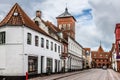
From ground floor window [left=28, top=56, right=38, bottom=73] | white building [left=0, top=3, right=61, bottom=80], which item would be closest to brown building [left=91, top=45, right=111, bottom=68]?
ground floor window [left=28, top=56, right=38, bottom=73]

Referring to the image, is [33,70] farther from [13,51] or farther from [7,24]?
[7,24]

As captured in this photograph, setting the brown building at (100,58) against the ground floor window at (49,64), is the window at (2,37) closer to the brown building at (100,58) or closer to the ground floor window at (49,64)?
the ground floor window at (49,64)

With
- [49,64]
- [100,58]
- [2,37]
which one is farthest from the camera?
[100,58]

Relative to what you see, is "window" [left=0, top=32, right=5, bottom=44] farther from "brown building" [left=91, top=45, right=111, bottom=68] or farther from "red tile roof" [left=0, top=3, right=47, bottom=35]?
"brown building" [left=91, top=45, right=111, bottom=68]

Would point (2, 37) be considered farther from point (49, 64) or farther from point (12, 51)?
point (49, 64)

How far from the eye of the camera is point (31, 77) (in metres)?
32.1

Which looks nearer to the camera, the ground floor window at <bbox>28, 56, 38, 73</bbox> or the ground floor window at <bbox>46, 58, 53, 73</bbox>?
the ground floor window at <bbox>28, 56, 38, 73</bbox>

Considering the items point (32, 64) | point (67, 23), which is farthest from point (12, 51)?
point (67, 23)

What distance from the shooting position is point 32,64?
32969 millimetres

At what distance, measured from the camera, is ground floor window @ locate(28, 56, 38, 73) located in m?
31.7

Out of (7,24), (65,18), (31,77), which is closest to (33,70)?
(31,77)

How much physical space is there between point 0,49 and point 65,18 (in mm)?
58331

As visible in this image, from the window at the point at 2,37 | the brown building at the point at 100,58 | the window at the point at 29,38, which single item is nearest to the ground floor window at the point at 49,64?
the window at the point at 29,38

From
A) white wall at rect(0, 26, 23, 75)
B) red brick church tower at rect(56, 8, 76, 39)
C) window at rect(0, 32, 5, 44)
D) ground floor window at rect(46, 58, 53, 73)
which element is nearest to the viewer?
white wall at rect(0, 26, 23, 75)
